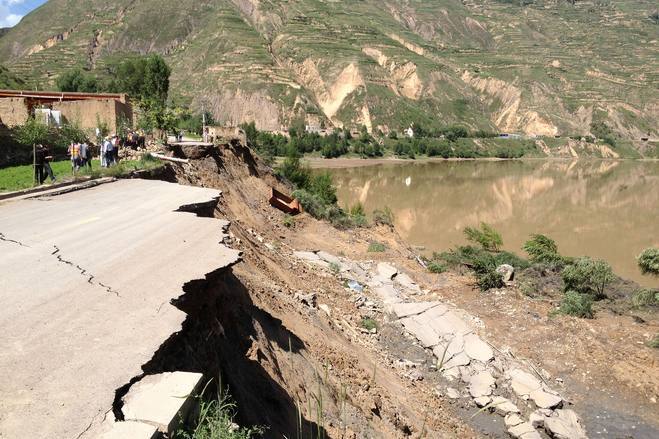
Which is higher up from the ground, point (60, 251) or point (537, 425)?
point (60, 251)

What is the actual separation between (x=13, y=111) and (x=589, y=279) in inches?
1101

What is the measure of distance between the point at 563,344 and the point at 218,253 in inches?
504

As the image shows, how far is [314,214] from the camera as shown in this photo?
2869cm

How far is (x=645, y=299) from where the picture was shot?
20.3 m

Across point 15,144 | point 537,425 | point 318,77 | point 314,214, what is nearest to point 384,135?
point 318,77

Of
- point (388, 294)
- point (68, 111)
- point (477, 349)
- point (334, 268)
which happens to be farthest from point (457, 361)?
point (68, 111)

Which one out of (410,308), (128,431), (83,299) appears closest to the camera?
(128,431)

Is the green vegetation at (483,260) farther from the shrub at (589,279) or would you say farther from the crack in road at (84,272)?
the crack in road at (84,272)

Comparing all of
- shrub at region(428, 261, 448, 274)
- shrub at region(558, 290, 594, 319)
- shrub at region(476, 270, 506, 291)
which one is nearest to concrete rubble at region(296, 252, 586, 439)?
shrub at region(476, 270, 506, 291)

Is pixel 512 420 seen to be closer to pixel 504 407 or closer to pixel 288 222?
pixel 504 407

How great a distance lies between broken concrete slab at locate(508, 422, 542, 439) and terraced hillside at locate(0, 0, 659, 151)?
11715cm

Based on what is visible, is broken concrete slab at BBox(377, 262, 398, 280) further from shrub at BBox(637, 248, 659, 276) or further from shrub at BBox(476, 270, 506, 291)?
shrub at BBox(637, 248, 659, 276)

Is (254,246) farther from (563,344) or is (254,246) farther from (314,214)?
(314,214)

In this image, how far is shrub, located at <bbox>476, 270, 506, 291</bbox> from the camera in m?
20.5
